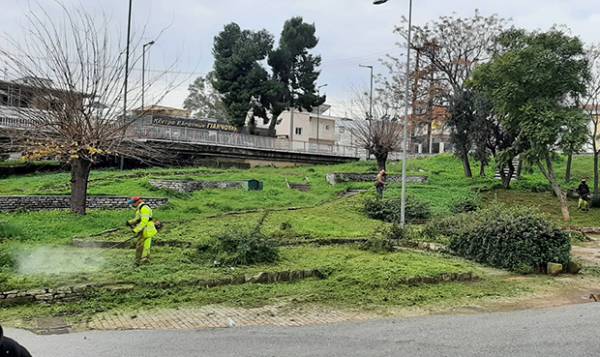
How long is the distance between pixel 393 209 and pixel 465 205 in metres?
4.25

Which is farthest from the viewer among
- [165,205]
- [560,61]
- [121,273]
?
[560,61]

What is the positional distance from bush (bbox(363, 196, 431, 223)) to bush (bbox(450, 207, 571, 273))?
296 inches

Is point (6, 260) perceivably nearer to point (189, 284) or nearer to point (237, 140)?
point (189, 284)

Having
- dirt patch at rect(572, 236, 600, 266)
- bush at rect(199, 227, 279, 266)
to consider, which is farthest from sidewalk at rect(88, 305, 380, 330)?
dirt patch at rect(572, 236, 600, 266)

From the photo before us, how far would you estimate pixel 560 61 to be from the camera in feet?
76.4

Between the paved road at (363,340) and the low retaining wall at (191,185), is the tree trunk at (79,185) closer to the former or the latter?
the low retaining wall at (191,185)

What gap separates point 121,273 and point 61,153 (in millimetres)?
8265

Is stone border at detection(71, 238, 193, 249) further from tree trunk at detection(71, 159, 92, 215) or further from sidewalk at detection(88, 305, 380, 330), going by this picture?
sidewalk at detection(88, 305, 380, 330)

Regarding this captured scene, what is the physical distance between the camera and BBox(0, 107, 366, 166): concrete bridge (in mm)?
36438

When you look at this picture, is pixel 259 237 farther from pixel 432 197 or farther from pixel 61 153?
pixel 432 197

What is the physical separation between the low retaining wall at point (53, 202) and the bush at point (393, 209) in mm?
8766

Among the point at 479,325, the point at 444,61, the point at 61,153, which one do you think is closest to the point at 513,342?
the point at 479,325

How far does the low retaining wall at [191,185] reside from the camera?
24.8 metres

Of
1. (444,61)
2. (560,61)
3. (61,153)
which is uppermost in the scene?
(444,61)
